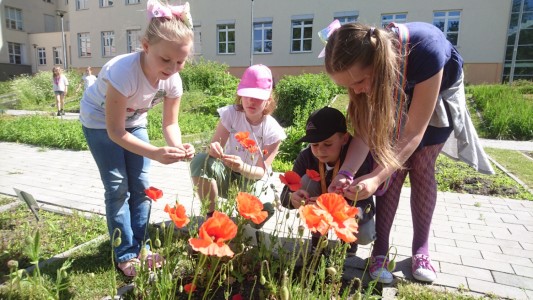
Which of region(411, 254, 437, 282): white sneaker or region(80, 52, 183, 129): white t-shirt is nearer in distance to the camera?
region(80, 52, 183, 129): white t-shirt

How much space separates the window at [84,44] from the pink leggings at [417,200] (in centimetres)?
3197

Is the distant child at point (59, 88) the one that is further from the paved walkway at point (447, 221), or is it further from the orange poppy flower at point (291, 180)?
the orange poppy flower at point (291, 180)

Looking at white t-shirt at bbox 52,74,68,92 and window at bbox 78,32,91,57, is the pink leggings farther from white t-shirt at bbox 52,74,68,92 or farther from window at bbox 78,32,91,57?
window at bbox 78,32,91,57

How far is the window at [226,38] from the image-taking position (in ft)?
80.9

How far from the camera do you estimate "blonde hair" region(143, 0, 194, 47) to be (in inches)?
75.9

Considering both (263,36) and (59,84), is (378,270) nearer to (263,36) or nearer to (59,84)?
(59,84)

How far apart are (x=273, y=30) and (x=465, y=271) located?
2230cm

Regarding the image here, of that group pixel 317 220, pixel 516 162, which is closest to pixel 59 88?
pixel 516 162

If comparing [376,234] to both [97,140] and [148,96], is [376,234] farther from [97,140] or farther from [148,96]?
[97,140]

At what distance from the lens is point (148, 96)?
227 centimetres

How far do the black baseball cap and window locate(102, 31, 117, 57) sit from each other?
96.4ft

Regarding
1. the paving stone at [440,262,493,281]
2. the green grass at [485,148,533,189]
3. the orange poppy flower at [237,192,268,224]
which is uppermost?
the orange poppy flower at [237,192,268,224]

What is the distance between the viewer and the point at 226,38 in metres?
24.8

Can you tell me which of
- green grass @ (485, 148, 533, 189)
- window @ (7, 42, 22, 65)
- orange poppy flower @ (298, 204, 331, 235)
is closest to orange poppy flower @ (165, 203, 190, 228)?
orange poppy flower @ (298, 204, 331, 235)
